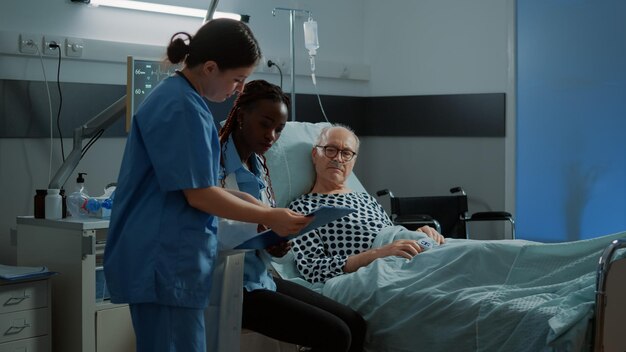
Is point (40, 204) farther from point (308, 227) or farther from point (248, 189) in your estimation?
point (308, 227)

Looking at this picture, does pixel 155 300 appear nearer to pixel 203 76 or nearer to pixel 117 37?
pixel 203 76

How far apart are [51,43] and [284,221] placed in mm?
2052

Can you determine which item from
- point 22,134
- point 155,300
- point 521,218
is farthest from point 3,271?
point 521,218

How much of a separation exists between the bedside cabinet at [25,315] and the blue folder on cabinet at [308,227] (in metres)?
1.09

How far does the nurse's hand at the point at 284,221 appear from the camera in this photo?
1.86 metres

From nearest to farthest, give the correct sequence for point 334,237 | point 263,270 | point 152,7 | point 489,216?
point 263,270 < point 334,237 < point 152,7 < point 489,216

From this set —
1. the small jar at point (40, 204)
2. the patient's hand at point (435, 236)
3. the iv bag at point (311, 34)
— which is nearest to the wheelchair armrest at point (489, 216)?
the patient's hand at point (435, 236)

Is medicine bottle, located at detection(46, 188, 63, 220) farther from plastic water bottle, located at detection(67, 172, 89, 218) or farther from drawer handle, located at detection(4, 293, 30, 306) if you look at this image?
drawer handle, located at detection(4, 293, 30, 306)

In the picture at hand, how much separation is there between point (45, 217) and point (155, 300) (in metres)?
1.38

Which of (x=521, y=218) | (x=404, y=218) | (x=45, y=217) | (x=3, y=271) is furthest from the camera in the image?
(x=521, y=218)

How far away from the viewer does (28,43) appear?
3395 millimetres

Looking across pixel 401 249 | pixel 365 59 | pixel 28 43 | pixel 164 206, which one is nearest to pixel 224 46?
pixel 164 206

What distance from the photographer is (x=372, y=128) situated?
16.8 feet

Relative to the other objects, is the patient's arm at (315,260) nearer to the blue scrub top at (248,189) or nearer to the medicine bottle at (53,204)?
the blue scrub top at (248,189)
